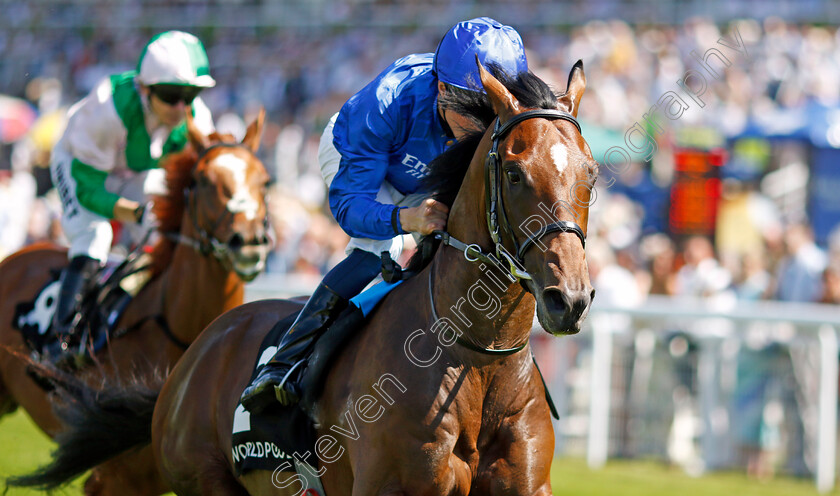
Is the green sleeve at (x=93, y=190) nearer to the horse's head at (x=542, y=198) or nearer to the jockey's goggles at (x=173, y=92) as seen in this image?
the jockey's goggles at (x=173, y=92)

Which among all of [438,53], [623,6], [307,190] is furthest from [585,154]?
[623,6]

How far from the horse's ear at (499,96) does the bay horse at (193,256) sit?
2.23m

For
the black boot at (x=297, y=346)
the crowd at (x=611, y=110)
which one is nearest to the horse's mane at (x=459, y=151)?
the black boot at (x=297, y=346)

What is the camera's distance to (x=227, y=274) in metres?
4.98

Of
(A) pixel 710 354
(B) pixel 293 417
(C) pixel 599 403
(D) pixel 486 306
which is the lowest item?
(C) pixel 599 403

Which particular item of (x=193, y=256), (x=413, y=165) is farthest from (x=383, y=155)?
(x=193, y=256)

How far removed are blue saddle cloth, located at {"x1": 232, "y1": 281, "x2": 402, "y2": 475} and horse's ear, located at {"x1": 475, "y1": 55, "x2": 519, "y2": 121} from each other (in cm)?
78

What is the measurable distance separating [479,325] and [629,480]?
4837 mm

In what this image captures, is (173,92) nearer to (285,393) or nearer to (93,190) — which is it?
(93,190)

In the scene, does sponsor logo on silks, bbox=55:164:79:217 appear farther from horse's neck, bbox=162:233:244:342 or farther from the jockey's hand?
the jockey's hand

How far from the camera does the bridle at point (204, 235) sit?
4.88 m

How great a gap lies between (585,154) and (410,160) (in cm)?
92

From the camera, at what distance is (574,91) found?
294 centimetres

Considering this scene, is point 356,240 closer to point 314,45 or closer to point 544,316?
point 544,316
